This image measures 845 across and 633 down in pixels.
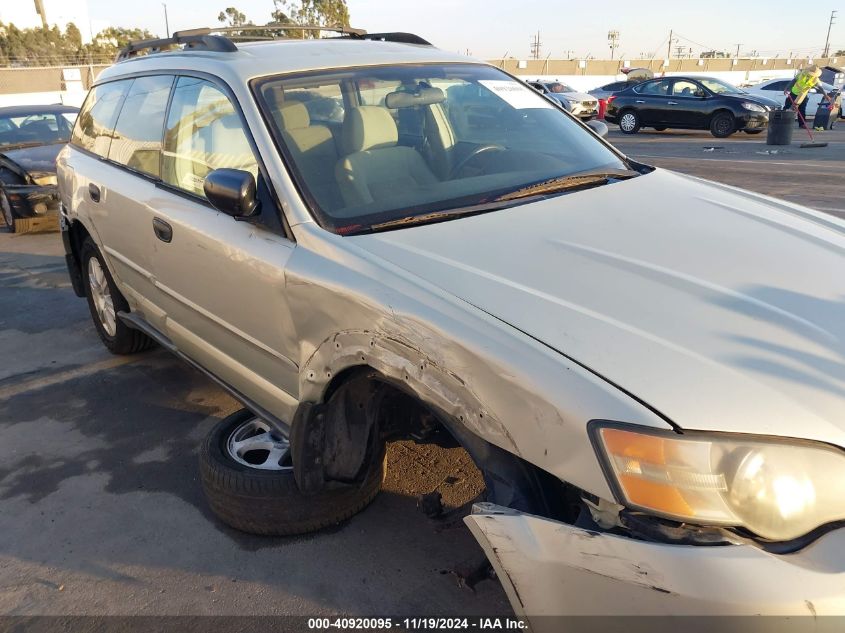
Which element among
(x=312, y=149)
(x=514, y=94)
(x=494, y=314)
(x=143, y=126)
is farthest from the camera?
(x=143, y=126)

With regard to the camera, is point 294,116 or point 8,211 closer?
point 294,116

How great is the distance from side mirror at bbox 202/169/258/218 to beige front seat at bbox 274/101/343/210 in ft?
0.68

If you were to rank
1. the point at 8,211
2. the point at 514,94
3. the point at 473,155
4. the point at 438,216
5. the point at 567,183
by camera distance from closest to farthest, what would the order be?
the point at 438,216 < the point at 567,183 < the point at 473,155 < the point at 514,94 < the point at 8,211

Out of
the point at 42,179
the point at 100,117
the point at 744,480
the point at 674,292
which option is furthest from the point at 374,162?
the point at 42,179

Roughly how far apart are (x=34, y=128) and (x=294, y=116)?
8.31 meters

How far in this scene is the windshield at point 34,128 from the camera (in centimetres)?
918

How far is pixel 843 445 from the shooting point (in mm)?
1493

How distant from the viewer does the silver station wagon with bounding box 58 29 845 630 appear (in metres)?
1.49

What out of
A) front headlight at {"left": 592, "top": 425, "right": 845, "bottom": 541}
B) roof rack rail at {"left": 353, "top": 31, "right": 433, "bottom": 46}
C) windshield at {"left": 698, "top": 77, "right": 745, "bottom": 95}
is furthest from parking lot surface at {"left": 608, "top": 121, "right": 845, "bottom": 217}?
front headlight at {"left": 592, "top": 425, "right": 845, "bottom": 541}

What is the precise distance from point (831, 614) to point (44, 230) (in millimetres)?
9578

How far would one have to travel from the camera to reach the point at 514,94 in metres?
3.49

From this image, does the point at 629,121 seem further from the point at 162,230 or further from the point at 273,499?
the point at 273,499

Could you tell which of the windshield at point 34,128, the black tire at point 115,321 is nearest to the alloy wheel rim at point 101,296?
the black tire at point 115,321

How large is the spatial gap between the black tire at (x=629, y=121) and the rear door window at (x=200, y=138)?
1755 cm
